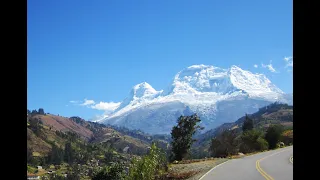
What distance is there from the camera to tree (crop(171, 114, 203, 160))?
4759cm

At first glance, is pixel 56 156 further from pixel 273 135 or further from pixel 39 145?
pixel 273 135

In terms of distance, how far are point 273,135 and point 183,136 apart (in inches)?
745

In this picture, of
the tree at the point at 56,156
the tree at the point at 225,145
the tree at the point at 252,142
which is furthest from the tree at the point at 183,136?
the tree at the point at 56,156

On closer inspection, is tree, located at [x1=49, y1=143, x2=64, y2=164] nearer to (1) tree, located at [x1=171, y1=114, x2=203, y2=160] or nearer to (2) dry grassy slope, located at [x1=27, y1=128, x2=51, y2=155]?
(2) dry grassy slope, located at [x1=27, y1=128, x2=51, y2=155]

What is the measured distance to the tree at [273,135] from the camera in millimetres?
59469

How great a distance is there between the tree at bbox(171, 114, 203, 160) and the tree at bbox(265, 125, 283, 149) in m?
16.3

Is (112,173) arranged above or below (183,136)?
below

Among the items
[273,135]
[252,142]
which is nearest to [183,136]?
[252,142]

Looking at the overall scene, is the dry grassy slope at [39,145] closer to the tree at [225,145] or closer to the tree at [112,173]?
the tree at [225,145]

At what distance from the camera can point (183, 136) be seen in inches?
1884

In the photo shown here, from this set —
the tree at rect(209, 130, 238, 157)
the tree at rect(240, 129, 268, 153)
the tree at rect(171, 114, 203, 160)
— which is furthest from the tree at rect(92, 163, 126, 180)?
the tree at rect(240, 129, 268, 153)

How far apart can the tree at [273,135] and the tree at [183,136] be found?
1627cm

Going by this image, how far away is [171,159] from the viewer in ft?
159
